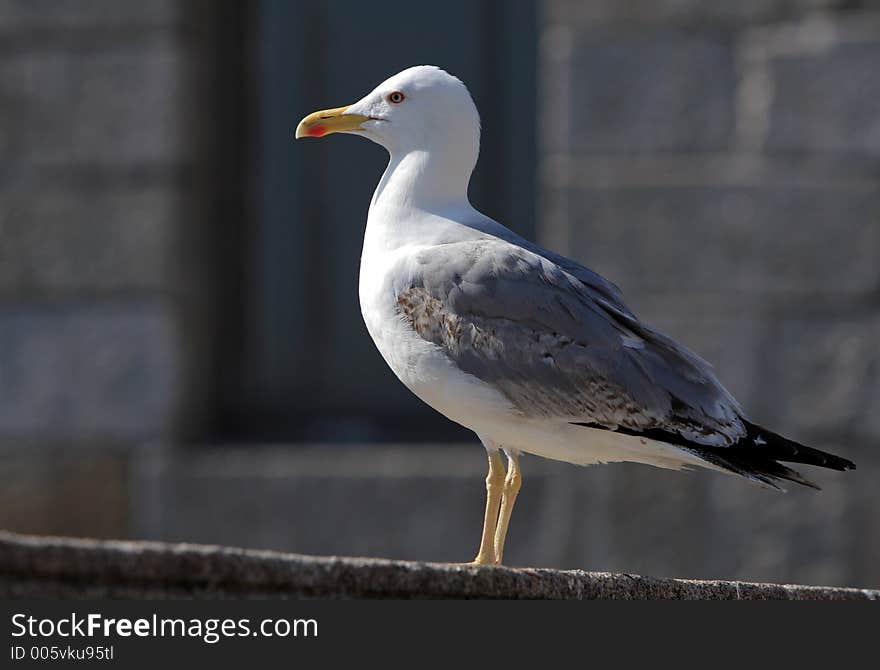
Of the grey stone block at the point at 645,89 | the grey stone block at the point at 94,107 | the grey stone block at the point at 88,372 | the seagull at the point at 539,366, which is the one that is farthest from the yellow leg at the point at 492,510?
the grey stone block at the point at 94,107

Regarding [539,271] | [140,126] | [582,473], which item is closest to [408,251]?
[539,271]

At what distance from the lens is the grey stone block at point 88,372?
5.48m

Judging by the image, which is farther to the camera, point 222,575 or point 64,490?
point 64,490

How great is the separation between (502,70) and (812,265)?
50.2 inches

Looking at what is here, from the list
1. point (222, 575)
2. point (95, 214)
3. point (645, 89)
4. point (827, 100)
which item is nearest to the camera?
point (222, 575)

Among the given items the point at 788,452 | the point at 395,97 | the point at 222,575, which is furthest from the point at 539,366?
the point at 222,575

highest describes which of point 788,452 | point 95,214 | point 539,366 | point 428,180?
point 428,180

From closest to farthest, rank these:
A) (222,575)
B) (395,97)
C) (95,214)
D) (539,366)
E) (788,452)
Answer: (222,575), (788,452), (539,366), (395,97), (95,214)

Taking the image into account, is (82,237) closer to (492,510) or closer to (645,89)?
(645,89)

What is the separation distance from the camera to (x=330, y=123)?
148 inches

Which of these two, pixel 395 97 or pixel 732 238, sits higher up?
pixel 395 97

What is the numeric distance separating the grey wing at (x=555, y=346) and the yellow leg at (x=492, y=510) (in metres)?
0.23

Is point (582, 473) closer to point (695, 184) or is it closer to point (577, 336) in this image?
point (695, 184)

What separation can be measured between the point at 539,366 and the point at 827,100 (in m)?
2.40
